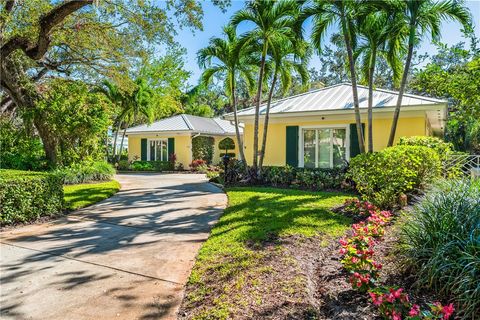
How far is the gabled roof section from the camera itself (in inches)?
496

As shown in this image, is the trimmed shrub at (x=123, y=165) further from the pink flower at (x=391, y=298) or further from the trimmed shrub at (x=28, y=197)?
the pink flower at (x=391, y=298)

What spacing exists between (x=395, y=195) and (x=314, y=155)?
6778 millimetres

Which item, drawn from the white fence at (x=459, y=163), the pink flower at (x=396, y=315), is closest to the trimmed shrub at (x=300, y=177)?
the white fence at (x=459, y=163)

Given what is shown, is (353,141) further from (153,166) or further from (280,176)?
(153,166)

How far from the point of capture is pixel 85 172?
14.1 meters

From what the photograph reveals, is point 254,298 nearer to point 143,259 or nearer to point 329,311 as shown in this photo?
point 329,311

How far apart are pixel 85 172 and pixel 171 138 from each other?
376 inches

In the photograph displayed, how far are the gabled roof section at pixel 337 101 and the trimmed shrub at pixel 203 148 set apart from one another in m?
8.14

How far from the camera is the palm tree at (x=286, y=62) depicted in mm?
12148

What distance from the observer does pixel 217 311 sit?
323 cm

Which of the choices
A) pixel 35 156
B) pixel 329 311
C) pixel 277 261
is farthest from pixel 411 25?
pixel 35 156

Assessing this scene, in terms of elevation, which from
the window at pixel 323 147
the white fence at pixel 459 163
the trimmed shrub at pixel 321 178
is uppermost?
the window at pixel 323 147

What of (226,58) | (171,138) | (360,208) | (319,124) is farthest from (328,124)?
(171,138)

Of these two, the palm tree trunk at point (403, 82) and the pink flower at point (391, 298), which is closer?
the pink flower at point (391, 298)
